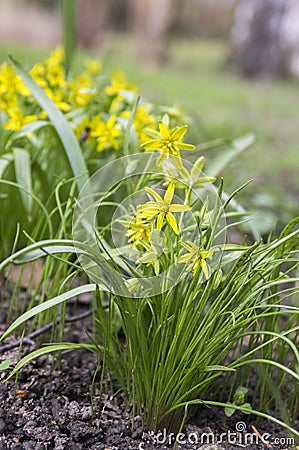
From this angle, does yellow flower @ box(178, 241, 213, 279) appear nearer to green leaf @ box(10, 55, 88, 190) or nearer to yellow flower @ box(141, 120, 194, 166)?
yellow flower @ box(141, 120, 194, 166)

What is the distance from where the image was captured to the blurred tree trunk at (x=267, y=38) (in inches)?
368

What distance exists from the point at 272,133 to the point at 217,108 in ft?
3.19

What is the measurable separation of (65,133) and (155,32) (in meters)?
8.87

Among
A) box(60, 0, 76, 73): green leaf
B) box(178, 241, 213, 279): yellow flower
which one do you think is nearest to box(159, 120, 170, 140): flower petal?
box(178, 241, 213, 279): yellow flower

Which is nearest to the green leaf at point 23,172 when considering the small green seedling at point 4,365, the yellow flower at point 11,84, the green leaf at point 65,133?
the green leaf at point 65,133

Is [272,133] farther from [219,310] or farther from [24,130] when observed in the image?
[219,310]

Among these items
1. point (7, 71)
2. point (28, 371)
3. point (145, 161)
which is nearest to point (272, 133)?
point (7, 71)

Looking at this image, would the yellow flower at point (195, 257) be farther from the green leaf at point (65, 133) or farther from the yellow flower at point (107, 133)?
the yellow flower at point (107, 133)

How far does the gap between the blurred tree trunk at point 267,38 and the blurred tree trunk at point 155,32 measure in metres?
1.22

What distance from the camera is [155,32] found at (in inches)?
391

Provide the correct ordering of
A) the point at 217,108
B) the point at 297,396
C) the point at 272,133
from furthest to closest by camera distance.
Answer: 1. the point at 217,108
2. the point at 272,133
3. the point at 297,396

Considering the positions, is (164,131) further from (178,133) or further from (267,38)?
(267,38)

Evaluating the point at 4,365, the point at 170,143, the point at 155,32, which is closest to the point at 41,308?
the point at 4,365

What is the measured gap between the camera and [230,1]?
1574 cm
